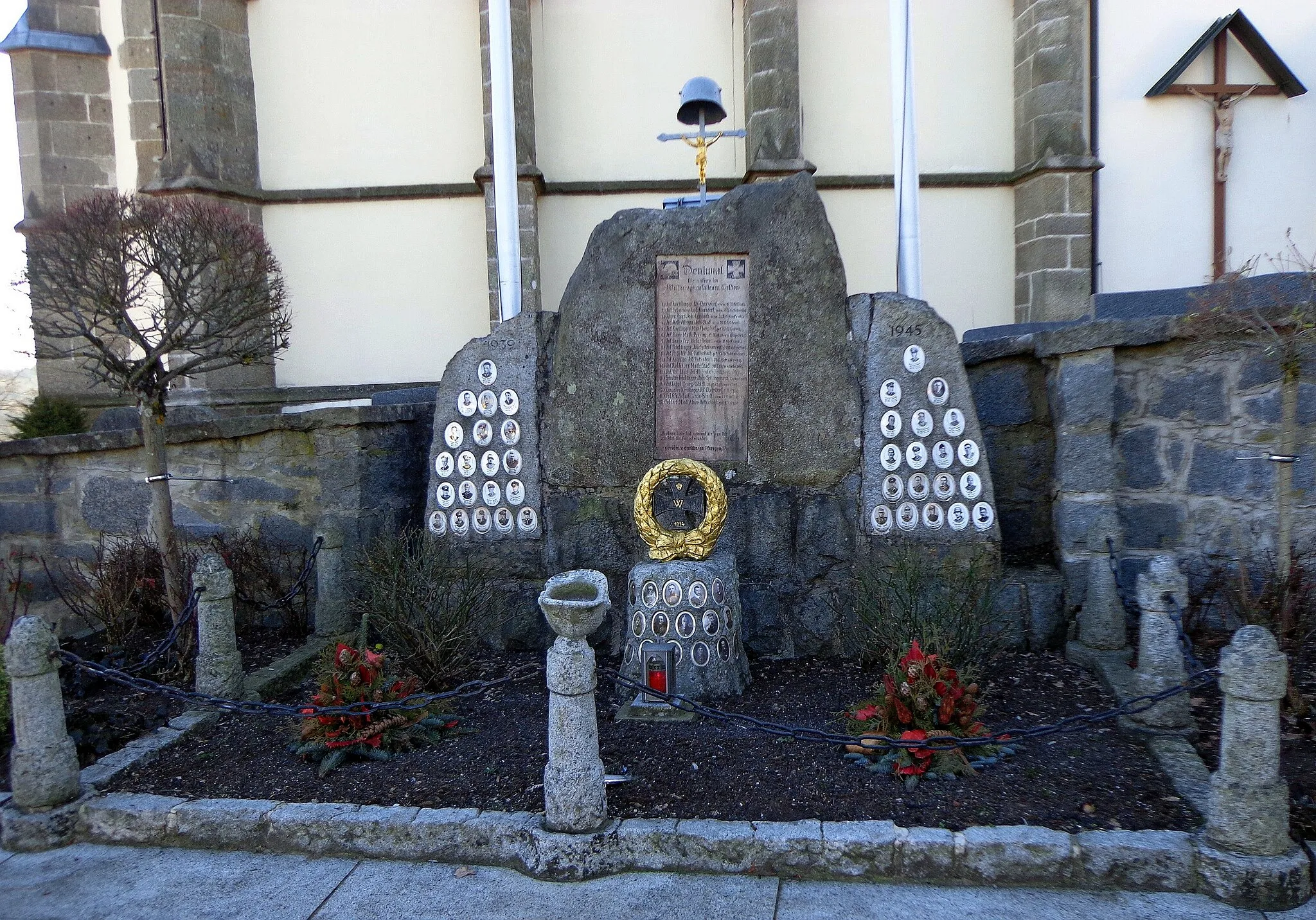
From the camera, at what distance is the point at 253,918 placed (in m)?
2.91

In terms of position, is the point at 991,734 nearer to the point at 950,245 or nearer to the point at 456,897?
the point at 456,897

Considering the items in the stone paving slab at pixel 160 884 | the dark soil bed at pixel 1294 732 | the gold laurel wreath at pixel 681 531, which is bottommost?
the stone paving slab at pixel 160 884

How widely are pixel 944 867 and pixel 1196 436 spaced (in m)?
2.98

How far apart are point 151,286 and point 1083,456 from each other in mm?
5453

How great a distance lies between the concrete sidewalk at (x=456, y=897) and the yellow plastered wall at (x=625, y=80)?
8885 mm

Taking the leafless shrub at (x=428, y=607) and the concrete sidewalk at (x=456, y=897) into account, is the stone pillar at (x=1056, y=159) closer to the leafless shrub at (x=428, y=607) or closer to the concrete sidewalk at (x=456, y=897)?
the leafless shrub at (x=428, y=607)

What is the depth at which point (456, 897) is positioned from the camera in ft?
9.82

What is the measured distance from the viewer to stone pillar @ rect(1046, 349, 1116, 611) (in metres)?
4.73

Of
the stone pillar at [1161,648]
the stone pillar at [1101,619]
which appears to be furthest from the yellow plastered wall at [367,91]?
the stone pillar at [1161,648]

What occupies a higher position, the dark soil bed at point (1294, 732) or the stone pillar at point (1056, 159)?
the stone pillar at point (1056, 159)

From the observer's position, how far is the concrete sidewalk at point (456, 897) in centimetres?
280

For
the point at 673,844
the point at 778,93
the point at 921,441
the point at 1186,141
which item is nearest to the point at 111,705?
the point at 673,844

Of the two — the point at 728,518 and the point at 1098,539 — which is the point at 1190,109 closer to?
the point at 1098,539

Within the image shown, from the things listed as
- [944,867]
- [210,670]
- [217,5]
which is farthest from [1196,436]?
[217,5]
